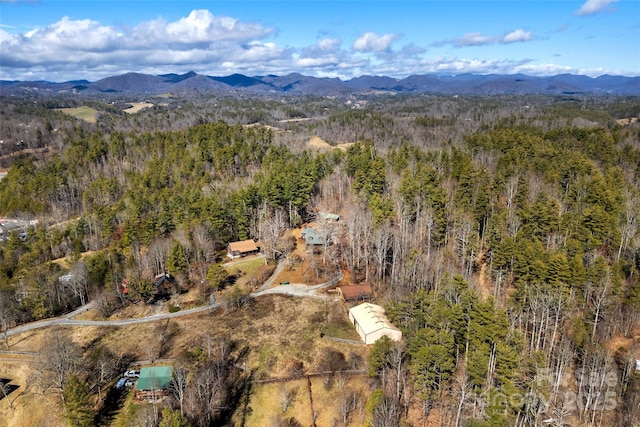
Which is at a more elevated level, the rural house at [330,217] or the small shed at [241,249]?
the rural house at [330,217]

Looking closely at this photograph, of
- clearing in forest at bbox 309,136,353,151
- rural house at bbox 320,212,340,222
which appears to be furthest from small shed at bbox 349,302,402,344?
clearing in forest at bbox 309,136,353,151

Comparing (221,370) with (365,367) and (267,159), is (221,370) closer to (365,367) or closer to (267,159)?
(365,367)

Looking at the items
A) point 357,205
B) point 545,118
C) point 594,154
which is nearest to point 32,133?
point 357,205

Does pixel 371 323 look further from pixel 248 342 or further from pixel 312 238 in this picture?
pixel 312 238

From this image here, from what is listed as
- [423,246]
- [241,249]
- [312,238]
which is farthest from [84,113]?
[423,246]

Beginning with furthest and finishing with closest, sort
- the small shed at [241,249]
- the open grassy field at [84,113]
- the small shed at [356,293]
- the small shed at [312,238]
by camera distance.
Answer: the open grassy field at [84,113], the small shed at [312,238], the small shed at [241,249], the small shed at [356,293]

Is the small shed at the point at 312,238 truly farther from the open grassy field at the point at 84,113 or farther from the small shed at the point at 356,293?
the open grassy field at the point at 84,113

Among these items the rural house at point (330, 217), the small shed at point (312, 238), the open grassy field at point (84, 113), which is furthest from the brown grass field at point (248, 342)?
the open grassy field at point (84, 113)
